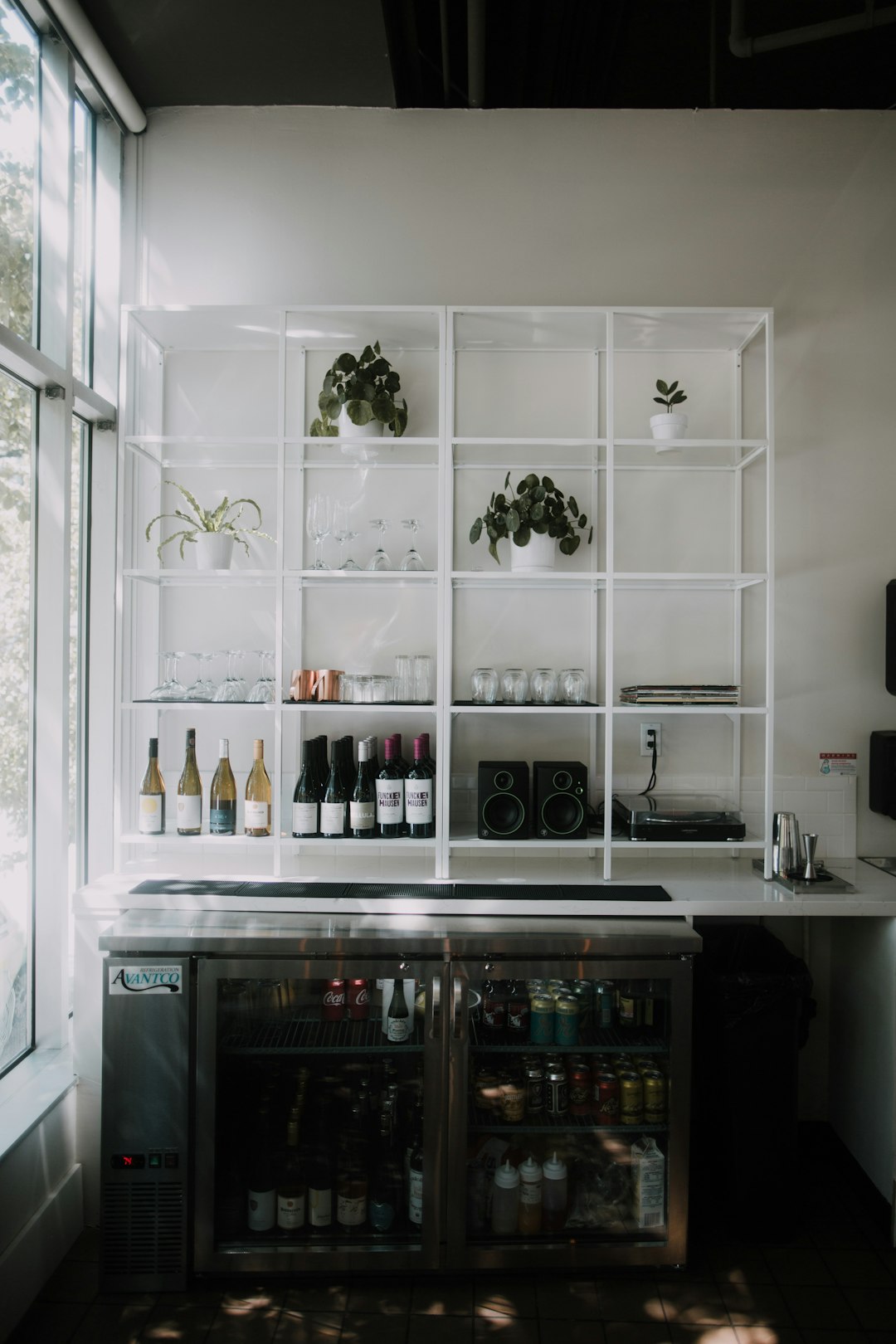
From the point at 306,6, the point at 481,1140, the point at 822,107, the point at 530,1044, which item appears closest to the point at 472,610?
the point at 530,1044

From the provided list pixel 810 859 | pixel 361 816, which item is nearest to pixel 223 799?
pixel 361 816

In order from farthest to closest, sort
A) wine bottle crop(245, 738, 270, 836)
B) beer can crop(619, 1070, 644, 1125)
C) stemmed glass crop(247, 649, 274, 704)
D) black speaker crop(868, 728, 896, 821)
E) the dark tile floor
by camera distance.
→ black speaker crop(868, 728, 896, 821), stemmed glass crop(247, 649, 274, 704), wine bottle crop(245, 738, 270, 836), beer can crop(619, 1070, 644, 1125), the dark tile floor

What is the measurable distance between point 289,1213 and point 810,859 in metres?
1.86

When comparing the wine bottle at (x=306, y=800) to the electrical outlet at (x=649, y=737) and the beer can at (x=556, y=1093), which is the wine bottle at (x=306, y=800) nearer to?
the beer can at (x=556, y=1093)

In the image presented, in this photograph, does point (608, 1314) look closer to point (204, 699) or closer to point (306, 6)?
point (204, 699)

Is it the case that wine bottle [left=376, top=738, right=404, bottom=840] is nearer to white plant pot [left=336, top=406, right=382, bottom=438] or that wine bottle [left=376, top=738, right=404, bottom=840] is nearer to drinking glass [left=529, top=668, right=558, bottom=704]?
drinking glass [left=529, top=668, right=558, bottom=704]

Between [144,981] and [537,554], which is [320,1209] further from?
[537,554]

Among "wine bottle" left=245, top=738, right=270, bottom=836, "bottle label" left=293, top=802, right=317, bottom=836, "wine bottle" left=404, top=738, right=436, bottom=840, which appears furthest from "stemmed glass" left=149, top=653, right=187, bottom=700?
"wine bottle" left=404, top=738, right=436, bottom=840

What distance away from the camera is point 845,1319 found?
220cm

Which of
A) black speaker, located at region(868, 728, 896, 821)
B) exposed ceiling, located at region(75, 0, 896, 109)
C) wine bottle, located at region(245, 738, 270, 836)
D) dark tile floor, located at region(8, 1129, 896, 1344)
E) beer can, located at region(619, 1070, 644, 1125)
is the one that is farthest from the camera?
black speaker, located at region(868, 728, 896, 821)

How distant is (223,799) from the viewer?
2932 millimetres

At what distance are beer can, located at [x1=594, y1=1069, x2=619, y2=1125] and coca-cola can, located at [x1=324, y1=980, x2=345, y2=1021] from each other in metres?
0.77

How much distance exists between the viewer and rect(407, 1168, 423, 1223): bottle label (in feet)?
7.75

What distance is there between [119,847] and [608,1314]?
6.28 ft
